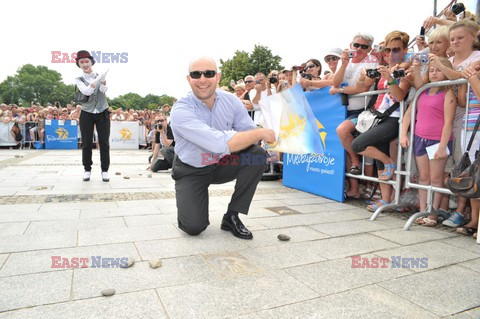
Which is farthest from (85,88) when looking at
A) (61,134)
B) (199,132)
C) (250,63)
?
(250,63)

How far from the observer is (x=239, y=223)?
330cm

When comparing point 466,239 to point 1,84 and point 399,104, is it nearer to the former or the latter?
point 399,104

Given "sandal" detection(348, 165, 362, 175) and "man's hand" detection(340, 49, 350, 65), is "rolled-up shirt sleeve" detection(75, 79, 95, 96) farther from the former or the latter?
"sandal" detection(348, 165, 362, 175)

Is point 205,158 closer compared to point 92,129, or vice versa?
point 205,158

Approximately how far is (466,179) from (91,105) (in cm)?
541

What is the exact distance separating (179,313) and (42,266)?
1.18m

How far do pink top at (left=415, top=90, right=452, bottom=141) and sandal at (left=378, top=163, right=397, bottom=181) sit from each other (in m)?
0.57

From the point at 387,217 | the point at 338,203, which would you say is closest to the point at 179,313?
the point at 387,217

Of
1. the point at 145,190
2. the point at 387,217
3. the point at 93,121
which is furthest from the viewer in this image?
the point at 93,121

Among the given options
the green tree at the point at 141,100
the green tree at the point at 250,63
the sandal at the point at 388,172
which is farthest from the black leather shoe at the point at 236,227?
the green tree at the point at 141,100

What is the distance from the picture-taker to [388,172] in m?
4.30

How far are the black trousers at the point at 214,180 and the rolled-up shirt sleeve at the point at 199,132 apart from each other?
1.45ft

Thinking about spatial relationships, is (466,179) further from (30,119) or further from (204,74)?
(30,119)

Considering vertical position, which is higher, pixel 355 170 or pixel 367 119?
pixel 367 119
